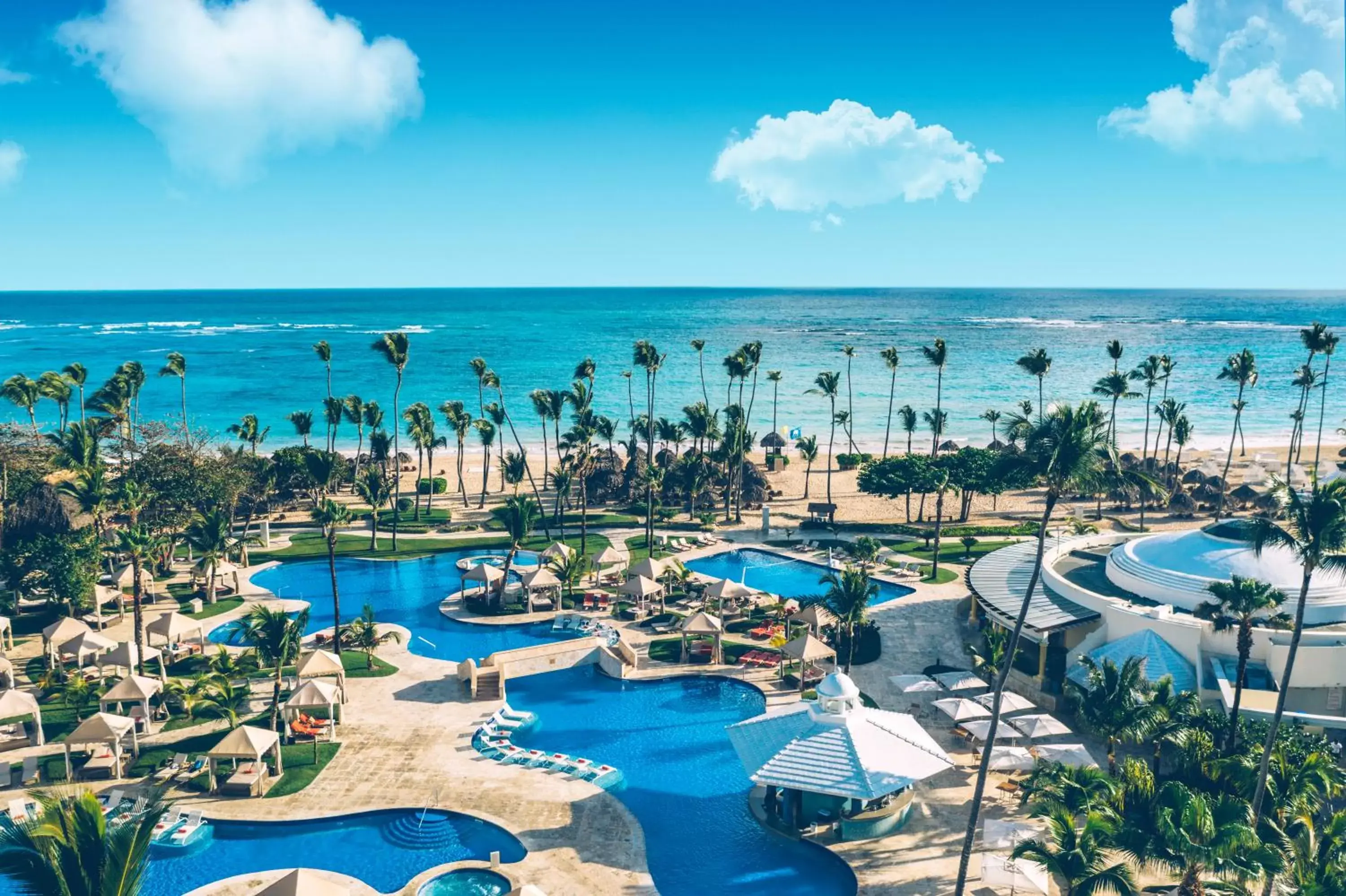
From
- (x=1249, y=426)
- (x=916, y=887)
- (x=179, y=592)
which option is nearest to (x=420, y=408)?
(x=179, y=592)

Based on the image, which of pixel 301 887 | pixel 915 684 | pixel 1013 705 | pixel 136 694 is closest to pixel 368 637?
pixel 136 694

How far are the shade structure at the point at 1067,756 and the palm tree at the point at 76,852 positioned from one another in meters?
25.2

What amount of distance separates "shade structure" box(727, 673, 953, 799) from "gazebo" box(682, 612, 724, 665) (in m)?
10.7

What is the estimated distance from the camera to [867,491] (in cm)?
6328

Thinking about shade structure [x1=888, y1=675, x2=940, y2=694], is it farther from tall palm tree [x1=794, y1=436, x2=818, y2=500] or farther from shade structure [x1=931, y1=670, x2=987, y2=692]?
tall palm tree [x1=794, y1=436, x2=818, y2=500]

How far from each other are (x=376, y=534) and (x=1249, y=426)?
106719mm

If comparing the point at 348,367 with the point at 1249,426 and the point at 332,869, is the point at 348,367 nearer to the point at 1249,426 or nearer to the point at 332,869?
the point at 1249,426

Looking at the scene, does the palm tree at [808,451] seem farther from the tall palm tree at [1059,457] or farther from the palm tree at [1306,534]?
the tall palm tree at [1059,457]

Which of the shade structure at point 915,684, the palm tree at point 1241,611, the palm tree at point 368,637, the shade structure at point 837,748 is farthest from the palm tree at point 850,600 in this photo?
the palm tree at point 368,637

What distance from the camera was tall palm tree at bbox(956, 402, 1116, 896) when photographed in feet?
75.6

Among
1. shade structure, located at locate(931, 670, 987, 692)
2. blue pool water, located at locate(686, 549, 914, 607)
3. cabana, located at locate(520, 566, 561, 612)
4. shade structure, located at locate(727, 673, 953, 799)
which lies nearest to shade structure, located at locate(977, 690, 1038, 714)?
shade structure, located at locate(931, 670, 987, 692)

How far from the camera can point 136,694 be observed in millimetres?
33188

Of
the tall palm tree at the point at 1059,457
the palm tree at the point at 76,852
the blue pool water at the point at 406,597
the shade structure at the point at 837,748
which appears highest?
the tall palm tree at the point at 1059,457

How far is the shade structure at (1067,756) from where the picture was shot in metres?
29.0
